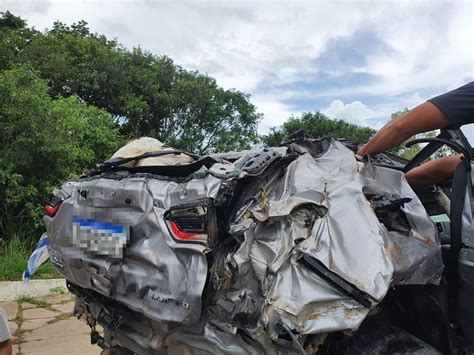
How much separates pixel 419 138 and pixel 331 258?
44.7 inches

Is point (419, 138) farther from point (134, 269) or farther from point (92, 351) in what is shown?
point (92, 351)

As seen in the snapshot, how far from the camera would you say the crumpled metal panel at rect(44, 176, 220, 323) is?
214 centimetres

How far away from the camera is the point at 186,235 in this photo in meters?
2.21

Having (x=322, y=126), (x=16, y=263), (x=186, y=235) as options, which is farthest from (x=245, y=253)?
(x=322, y=126)

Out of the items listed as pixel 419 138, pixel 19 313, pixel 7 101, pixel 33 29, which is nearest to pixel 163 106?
pixel 33 29

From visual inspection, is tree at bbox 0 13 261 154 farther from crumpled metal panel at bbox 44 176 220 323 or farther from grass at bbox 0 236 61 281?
crumpled metal panel at bbox 44 176 220 323

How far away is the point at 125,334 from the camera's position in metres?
2.57

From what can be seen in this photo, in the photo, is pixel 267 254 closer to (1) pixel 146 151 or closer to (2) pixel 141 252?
(2) pixel 141 252

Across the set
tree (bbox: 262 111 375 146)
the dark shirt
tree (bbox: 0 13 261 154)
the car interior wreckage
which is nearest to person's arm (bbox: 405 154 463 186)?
the car interior wreckage

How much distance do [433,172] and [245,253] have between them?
5.00 feet

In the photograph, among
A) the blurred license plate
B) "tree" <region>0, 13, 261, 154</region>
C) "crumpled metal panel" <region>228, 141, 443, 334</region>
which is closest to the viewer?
"crumpled metal panel" <region>228, 141, 443, 334</region>

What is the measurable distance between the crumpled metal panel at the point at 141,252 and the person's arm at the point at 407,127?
1.13 m

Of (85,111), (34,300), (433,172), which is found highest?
(85,111)

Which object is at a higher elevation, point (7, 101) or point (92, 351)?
point (7, 101)
